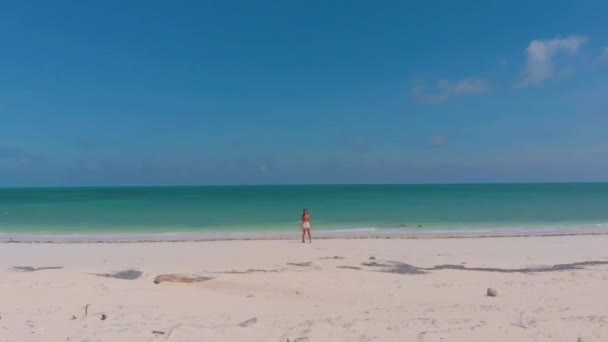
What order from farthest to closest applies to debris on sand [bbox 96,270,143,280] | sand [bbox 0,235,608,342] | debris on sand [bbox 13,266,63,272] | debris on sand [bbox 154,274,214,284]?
debris on sand [bbox 13,266,63,272] → debris on sand [bbox 96,270,143,280] → debris on sand [bbox 154,274,214,284] → sand [bbox 0,235,608,342]

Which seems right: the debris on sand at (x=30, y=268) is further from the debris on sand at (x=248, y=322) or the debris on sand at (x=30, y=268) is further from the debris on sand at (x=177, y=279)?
the debris on sand at (x=248, y=322)

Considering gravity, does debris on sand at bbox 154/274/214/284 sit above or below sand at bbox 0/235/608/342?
above

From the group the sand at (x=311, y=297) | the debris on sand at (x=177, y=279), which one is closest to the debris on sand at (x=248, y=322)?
the sand at (x=311, y=297)

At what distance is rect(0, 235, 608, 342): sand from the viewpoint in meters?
4.95

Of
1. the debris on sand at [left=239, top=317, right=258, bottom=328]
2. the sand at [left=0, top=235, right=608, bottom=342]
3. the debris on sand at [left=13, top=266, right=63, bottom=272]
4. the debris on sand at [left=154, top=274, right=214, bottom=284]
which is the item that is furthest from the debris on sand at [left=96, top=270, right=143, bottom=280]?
the debris on sand at [left=239, top=317, right=258, bottom=328]

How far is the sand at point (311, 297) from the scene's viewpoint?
4.95m

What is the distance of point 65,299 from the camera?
20.8 ft

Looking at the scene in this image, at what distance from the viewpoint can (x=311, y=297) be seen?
22.6 ft

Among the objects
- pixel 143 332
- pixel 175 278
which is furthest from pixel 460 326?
pixel 175 278

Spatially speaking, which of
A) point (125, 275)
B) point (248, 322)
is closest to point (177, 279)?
point (125, 275)

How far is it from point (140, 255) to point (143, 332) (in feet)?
27.4

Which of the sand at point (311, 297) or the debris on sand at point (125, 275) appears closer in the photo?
the sand at point (311, 297)

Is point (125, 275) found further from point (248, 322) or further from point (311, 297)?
point (248, 322)

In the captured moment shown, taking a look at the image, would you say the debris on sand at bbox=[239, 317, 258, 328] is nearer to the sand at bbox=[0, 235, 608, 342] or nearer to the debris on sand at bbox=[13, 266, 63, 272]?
the sand at bbox=[0, 235, 608, 342]
